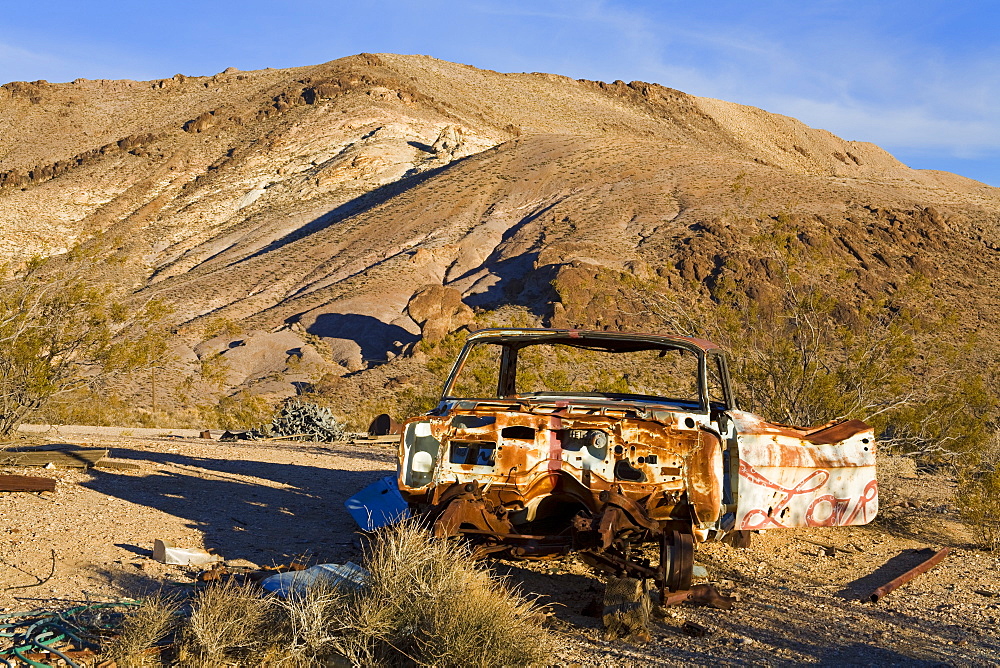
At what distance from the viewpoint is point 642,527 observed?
201 inches

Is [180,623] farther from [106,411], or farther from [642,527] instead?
[106,411]

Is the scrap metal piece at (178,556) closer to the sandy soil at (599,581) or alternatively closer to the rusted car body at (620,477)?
the sandy soil at (599,581)

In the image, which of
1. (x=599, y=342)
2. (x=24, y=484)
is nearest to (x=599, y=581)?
(x=599, y=342)

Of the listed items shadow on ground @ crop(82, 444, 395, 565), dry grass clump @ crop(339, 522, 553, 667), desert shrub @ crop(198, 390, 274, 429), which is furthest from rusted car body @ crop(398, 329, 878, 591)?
desert shrub @ crop(198, 390, 274, 429)

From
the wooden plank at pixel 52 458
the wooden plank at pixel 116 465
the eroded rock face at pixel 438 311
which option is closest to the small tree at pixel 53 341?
the wooden plank at pixel 52 458

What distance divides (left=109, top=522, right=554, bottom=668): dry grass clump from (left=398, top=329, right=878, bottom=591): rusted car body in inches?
39.7

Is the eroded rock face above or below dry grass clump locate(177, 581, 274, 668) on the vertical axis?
above

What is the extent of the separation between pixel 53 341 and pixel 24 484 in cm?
517

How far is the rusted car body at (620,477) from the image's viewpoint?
510 cm

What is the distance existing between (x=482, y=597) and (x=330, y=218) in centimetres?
5191

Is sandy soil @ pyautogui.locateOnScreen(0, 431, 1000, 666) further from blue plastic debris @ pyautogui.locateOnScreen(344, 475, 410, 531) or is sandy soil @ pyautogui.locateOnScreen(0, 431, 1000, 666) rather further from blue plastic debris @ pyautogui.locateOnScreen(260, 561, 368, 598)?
blue plastic debris @ pyautogui.locateOnScreen(260, 561, 368, 598)

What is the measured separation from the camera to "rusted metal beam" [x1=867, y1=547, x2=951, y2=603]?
17.5 feet

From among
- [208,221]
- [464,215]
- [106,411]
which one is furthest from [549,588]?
[208,221]

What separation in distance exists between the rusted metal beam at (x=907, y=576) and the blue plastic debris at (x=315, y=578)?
316 centimetres
